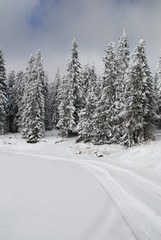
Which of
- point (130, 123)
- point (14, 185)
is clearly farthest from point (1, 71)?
point (14, 185)

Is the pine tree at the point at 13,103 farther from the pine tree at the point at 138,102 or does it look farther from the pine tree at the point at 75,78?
the pine tree at the point at 138,102

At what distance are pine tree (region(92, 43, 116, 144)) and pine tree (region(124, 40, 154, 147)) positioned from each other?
3.43 m

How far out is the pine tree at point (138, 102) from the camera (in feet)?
62.3

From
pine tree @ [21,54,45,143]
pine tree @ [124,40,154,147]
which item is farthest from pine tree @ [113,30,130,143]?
pine tree @ [21,54,45,143]

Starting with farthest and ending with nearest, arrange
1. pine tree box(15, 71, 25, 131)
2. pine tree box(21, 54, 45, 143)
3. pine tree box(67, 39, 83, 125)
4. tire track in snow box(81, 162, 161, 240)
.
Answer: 1. pine tree box(15, 71, 25, 131)
2. pine tree box(67, 39, 83, 125)
3. pine tree box(21, 54, 45, 143)
4. tire track in snow box(81, 162, 161, 240)

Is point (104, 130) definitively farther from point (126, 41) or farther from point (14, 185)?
point (14, 185)

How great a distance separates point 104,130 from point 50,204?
63.7 feet

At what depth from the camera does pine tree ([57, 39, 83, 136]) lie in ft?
92.4

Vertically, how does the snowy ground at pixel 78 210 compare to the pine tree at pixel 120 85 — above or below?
below

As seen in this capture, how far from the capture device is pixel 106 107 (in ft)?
77.1

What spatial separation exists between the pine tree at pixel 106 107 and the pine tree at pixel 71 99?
5.47m

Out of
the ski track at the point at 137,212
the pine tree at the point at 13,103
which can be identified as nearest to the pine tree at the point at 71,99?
the pine tree at the point at 13,103

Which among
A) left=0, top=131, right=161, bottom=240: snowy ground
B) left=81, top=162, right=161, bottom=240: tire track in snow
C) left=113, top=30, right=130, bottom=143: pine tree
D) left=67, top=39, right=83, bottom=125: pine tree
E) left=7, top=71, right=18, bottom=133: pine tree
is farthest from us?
left=7, top=71, right=18, bottom=133: pine tree

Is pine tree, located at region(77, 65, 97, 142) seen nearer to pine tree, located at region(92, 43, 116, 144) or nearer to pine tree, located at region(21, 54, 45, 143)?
pine tree, located at region(92, 43, 116, 144)
